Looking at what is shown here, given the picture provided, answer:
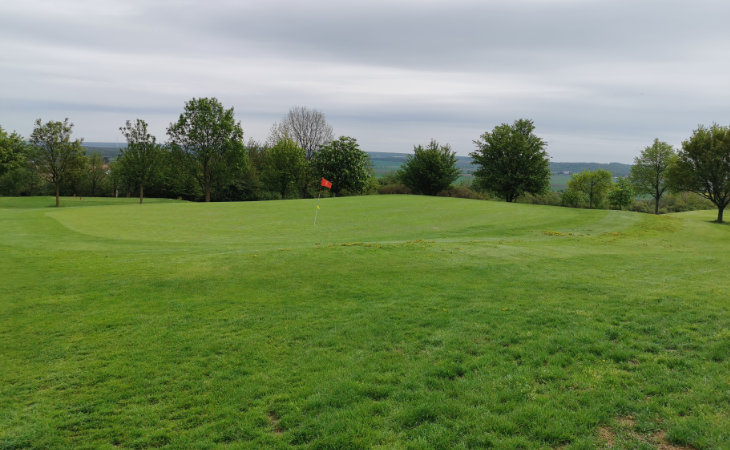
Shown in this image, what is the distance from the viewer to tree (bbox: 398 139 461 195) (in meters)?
63.5

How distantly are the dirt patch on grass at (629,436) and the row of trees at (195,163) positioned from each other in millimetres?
60348

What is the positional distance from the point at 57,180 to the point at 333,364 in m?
62.7

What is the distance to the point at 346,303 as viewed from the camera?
9.73 meters

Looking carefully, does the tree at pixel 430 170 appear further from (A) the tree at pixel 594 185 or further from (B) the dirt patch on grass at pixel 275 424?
(B) the dirt patch on grass at pixel 275 424

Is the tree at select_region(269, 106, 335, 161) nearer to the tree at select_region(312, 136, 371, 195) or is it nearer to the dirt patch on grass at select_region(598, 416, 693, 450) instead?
the tree at select_region(312, 136, 371, 195)

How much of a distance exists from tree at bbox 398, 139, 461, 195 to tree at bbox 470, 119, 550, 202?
5067 mm

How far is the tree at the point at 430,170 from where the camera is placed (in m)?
63.5

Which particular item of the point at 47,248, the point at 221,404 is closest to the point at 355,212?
the point at 47,248

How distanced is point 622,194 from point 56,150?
88.5m

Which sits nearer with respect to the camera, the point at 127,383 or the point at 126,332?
the point at 127,383

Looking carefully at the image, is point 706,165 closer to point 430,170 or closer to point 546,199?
point 430,170

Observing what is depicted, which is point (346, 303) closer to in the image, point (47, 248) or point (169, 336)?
point (169, 336)

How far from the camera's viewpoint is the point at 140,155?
182 ft

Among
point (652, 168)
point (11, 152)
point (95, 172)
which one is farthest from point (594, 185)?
point (95, 172)
